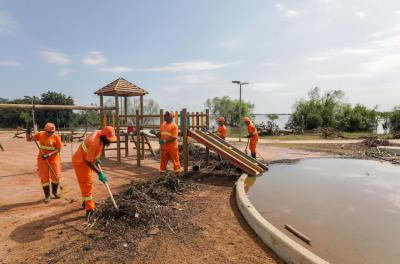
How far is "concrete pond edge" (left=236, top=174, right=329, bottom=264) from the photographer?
3071 mm

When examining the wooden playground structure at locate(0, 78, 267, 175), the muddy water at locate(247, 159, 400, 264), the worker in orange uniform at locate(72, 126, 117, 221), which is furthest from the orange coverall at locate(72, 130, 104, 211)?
the wooden playground structure at locate(0, 78, 267, 175)

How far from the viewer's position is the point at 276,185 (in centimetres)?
723

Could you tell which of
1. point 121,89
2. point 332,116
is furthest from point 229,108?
point 121,89

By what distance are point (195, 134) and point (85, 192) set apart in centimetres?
438

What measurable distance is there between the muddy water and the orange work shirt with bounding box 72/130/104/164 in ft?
10.2

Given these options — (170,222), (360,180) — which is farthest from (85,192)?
(360,180)

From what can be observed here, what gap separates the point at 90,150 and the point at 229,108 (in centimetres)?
4346

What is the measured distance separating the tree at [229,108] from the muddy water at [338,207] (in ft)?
117

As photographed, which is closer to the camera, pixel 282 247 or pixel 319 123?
pixel 282 247

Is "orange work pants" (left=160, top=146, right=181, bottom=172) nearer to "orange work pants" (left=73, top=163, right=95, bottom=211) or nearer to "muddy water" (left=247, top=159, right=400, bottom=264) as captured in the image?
"muddy water" (left=247, top=159, right=400, bottom=264)

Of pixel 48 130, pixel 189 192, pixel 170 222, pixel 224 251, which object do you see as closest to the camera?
pixel 224 251

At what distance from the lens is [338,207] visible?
5566 millimetres

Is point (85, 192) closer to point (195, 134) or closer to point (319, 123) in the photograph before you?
point (195, 134)

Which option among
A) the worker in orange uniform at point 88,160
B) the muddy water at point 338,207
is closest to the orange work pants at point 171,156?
the muddy water at point 338,207
